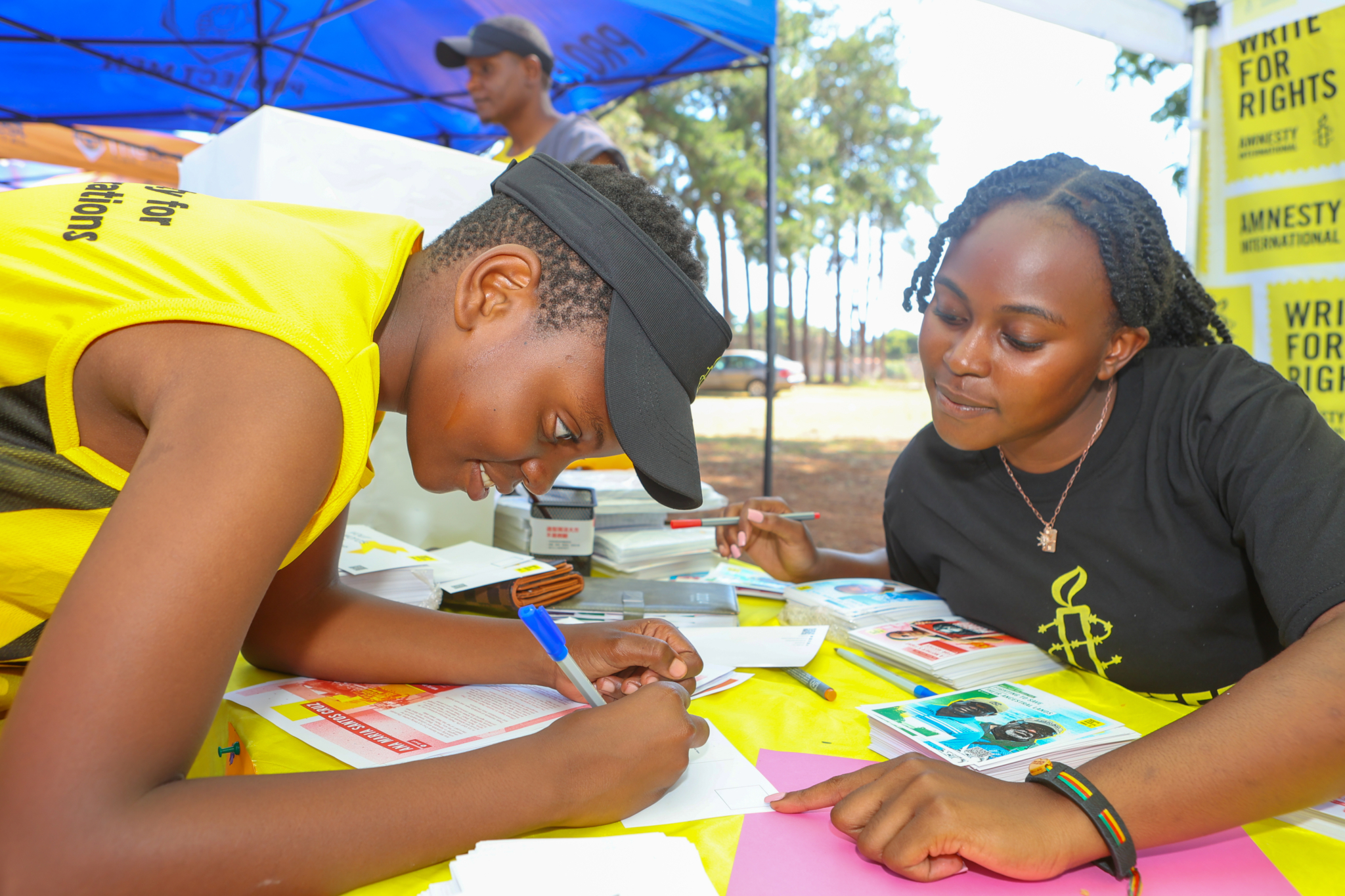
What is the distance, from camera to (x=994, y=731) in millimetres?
1080

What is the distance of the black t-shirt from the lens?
1.17 m

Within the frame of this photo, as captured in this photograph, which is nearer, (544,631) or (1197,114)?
(544,631)

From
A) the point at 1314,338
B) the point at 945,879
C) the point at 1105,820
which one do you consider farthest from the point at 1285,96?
the point at 945,879

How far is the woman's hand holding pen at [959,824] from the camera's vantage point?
0.81m

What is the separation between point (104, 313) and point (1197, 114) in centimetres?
301

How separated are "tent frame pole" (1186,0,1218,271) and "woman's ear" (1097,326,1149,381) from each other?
150 centimetres

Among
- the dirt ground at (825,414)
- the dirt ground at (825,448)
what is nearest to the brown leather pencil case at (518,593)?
the dirt ground at (825,448)

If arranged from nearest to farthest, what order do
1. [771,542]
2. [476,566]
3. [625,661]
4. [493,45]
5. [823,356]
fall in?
1. [625,661]
2. [476,566]
3. [771,542]
4. [493,45]
5. [823,356]

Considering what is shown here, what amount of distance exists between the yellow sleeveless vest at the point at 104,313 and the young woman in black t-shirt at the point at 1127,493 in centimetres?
72

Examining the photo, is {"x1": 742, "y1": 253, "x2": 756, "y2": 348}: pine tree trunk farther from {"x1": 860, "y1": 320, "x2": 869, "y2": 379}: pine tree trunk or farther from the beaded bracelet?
the beaded bracelet

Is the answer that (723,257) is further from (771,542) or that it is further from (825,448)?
(771,542)

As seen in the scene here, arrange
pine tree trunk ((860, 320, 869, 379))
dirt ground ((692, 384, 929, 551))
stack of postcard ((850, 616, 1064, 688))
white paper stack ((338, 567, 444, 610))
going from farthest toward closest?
pine tree trunk ((860, 320, 869, 379))
dirt ground ((692, 384, 929, 551))
white paper stack ((338, 567, 444, 610))
stack of postcard ((850, 616, 1064, 688))

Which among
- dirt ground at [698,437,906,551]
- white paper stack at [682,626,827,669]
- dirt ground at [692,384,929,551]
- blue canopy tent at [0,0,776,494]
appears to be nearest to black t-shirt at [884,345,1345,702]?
white paper stack at [682,626,827,669]

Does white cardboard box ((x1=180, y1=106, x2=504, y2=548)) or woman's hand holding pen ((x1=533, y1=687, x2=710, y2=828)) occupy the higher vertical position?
white cardboard box ((x1=180, y1=106, x2=504, y2=548))
